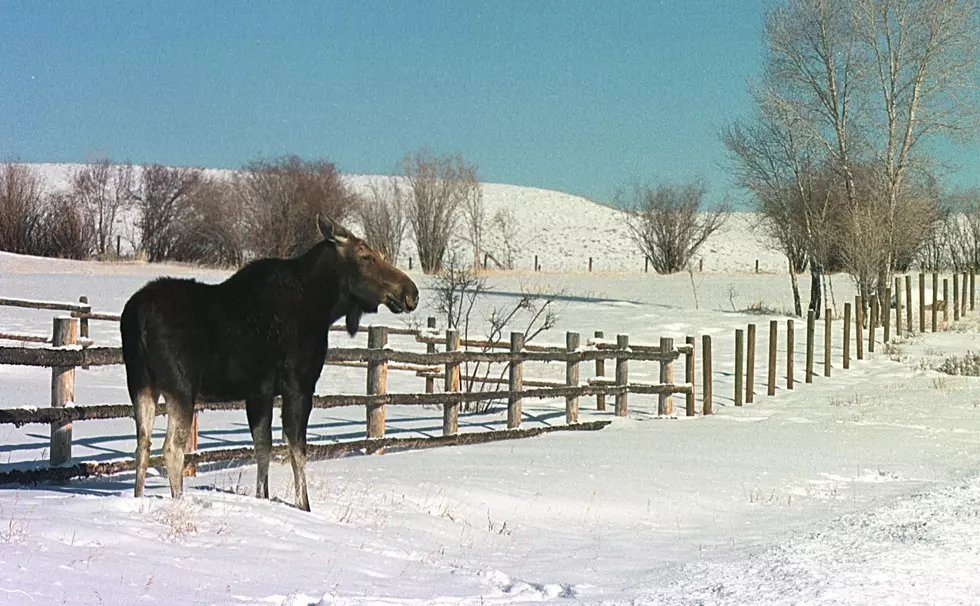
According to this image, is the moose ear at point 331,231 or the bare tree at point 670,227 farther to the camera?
the bare tree at point 670,227

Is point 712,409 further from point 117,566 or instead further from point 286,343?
point 117,566

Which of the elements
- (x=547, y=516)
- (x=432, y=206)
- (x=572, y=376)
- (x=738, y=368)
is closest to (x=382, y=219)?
(x=432, y=206)

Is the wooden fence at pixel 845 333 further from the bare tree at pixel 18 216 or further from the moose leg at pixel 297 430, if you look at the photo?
the bare tree at pixel 18 216

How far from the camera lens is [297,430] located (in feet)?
26.1

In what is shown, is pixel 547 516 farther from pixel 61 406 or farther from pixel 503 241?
pixel 503 241

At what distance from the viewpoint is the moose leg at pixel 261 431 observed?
305 inches

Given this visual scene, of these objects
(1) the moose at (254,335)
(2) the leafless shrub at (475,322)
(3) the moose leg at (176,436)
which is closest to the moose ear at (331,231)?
(1) the moose at (254,335)

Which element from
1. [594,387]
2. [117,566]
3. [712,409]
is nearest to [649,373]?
[712,409]

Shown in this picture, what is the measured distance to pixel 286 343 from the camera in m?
7.81

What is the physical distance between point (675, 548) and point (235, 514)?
329 centimetres

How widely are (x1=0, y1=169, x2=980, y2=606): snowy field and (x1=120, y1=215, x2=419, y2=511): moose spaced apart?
0.49m

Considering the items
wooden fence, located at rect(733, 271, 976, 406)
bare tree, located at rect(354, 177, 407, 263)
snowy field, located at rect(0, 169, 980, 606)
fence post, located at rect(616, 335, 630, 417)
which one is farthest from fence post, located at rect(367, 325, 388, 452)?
bare tree, located at rect(354, 177, 407, 263)

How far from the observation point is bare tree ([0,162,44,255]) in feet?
192

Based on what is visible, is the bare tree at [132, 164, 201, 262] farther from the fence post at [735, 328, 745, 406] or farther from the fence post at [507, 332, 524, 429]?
the fence post at [507, 332, 524, 429]
